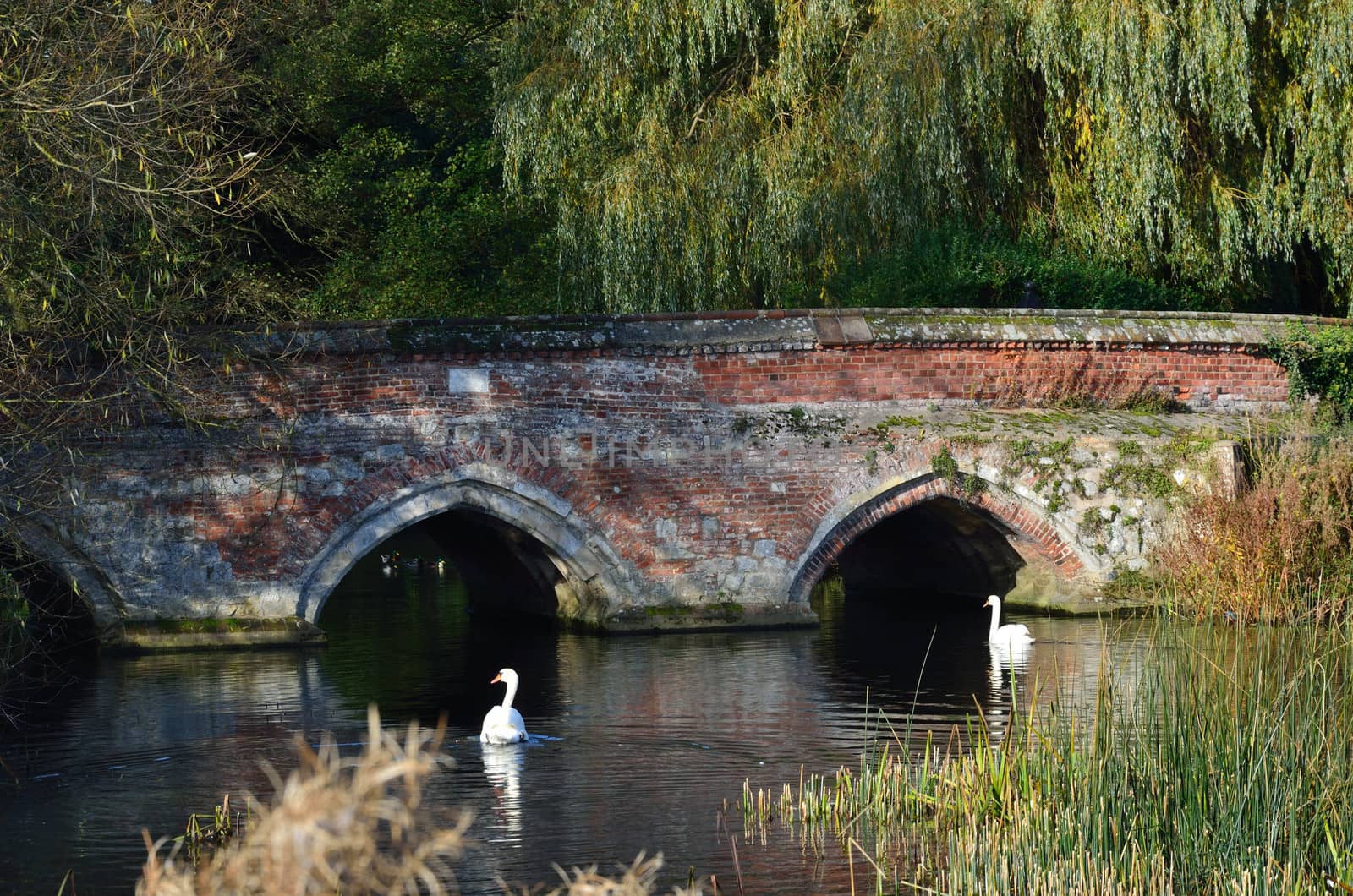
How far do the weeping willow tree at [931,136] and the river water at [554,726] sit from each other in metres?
4.72

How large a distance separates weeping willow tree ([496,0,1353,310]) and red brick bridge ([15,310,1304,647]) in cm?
193

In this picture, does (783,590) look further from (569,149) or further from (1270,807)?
(1270,807)

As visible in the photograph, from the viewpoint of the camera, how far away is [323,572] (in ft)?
48.5

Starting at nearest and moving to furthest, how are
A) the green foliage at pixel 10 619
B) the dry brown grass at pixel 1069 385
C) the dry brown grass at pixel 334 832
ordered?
1. the dry brown grass at pixel 334 832
2. the green foliage at pixel 10 619
3. the dry brown grass at pixel 1069 385

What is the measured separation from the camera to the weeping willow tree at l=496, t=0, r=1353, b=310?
17.4 metres

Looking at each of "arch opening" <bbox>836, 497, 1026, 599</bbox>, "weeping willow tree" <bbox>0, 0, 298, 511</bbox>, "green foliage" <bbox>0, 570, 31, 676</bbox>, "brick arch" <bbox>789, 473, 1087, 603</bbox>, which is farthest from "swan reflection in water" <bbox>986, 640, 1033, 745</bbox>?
"weeping willow tree" <bbox>0, 0, 298, 511</bbox>

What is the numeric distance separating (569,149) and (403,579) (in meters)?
10.1

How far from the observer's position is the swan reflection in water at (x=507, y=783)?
7.56 meters

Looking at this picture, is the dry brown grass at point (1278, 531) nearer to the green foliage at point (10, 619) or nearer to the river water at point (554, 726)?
the river water at point (554, 726)

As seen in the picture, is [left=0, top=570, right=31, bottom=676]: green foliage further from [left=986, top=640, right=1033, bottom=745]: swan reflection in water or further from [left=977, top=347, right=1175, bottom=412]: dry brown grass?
[left=977, top=347, right=1175, bottom=412]: dry brown grass

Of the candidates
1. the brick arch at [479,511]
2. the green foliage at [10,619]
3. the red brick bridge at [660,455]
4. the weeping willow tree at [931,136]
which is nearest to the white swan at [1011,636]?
the red brick bridge at [660,455]

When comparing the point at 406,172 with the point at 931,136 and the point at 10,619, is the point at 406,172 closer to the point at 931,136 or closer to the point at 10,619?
the point at 931,136

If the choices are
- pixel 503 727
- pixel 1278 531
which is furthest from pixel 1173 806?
pixel 1278 531

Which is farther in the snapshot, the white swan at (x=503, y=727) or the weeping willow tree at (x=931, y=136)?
the weeping willow tree at (x=931, y=136)
